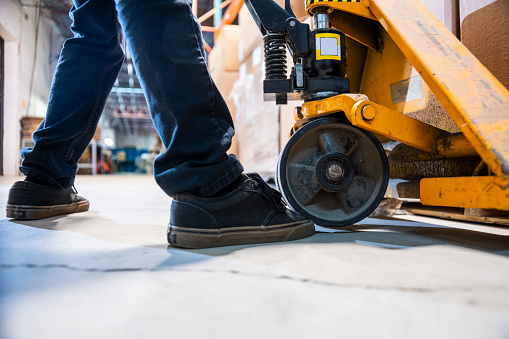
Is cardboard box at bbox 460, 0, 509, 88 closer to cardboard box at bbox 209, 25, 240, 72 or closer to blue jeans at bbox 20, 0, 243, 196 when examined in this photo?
blue jeans at bbox 20, 0, 243, 196

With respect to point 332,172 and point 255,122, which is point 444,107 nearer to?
point 332,172

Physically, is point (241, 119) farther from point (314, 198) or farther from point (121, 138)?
point (121, 138)

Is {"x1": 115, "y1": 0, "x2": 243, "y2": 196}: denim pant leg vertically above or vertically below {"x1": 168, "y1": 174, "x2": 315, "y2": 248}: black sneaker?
above

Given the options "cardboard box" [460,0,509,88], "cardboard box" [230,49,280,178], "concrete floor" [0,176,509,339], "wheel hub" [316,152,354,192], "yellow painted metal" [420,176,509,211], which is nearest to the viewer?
"concrete floor" [0,176,509,339]

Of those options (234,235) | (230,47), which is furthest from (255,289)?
(230,47)

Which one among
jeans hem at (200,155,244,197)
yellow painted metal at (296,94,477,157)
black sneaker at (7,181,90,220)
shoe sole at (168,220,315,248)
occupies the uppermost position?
yellow painted metal at (296,94,477,157)

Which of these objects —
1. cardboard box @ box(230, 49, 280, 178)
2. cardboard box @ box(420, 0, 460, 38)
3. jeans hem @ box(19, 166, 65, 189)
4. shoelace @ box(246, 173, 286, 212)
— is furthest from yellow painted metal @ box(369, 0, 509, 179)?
cardboard box @ box(230, 49, 280, 178)

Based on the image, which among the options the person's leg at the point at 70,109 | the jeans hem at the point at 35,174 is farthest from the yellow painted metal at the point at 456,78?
the jeans hem at the point at 35,174

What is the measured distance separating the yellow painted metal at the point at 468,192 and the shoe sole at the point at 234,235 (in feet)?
1.20

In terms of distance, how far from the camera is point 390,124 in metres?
1.03

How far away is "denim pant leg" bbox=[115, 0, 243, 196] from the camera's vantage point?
794 mm

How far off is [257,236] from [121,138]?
91.4 ft

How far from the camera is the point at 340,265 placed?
70cm

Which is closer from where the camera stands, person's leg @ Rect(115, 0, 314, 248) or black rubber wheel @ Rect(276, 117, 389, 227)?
person's leg @ Rect(115, 0, 314, 248)
